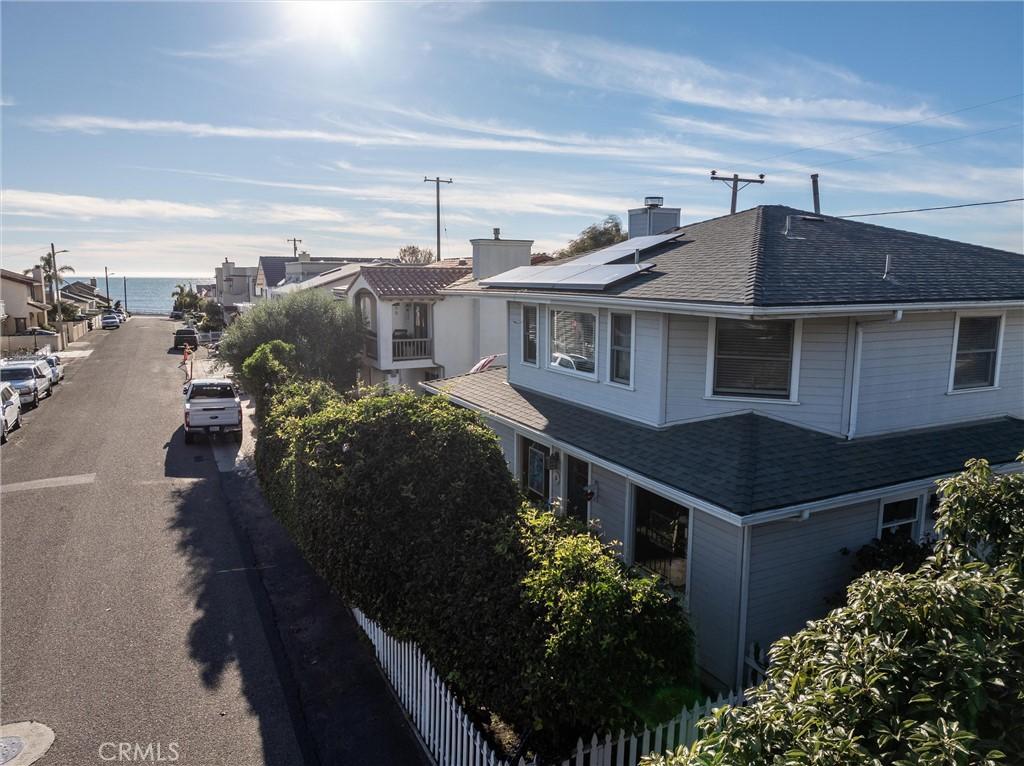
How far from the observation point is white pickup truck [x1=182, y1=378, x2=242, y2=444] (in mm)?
22625

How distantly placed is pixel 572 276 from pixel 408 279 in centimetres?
1446

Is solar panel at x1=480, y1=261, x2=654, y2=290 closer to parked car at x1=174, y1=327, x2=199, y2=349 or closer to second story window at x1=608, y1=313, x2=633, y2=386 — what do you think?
second story window at x1=608, y1=313, x2=633, y2=386

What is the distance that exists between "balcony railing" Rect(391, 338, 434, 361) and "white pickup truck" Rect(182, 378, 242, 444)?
620 cm

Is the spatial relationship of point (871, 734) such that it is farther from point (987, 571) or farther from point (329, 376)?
point (329, 376)

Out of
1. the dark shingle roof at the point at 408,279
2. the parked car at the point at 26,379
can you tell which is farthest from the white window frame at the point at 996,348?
the parked car at the point at 26,379

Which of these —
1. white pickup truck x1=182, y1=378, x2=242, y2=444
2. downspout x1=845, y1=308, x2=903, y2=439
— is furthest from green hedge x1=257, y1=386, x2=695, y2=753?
white pickup truck x1=182, y1=378, x2=242, y2=444

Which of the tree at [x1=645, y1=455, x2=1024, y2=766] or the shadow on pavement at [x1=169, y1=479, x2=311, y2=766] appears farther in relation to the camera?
the shadow on pavement at [x1=169, y1=479, x2=311, y2=766]

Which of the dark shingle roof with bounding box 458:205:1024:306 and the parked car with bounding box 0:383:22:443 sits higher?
the dark shingle roof with bounding box 458:205:1024:306

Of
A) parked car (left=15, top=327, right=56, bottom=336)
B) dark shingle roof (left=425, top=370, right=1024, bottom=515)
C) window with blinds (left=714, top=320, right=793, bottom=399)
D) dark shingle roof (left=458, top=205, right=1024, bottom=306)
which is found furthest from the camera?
parked car (left=15, top=327, right=56, bottom=336)

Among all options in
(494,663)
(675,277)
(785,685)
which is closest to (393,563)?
(494,663)

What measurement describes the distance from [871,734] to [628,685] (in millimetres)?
3209

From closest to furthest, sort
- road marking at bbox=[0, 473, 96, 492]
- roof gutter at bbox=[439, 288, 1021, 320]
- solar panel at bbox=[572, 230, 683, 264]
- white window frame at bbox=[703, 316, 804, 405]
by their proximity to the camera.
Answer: roof gutter at bbox=[439, 288, 1021, 320], white window frame at bbox=[703, 316, 804, 405], solar panel at bbox=[572, 230, 683, 264], road marking at bbox=[0, 473, 96, 492]

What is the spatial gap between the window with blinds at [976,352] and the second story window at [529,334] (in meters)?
8.08

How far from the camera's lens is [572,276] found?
44.5 ft
